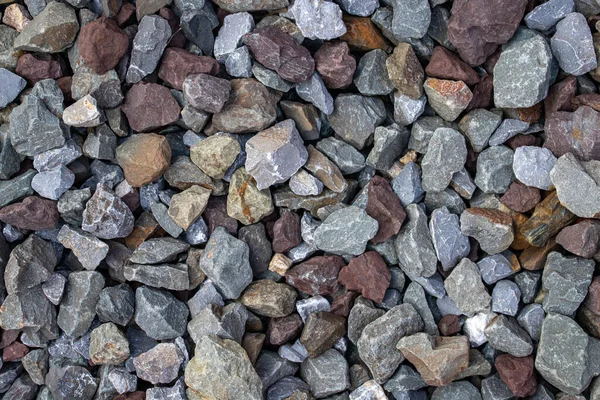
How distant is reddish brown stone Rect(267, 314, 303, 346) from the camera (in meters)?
1.99

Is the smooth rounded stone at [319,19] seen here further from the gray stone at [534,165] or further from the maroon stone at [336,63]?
the gray stone at [534,165]

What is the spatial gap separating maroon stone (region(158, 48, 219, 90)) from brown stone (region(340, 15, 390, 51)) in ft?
1.49

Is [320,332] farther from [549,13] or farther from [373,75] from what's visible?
[549,13]

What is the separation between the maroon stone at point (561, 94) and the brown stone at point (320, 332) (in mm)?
972

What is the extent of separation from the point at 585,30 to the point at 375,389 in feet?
4.22

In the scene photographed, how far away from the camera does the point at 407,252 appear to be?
76.7 inches

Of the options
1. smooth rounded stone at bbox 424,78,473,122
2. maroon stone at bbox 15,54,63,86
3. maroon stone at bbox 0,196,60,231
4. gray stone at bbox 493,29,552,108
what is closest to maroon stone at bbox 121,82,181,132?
maroon stone at bbox 15,54,63,86

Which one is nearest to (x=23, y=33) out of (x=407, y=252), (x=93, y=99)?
(x=93, y=99)

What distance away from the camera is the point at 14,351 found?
2.07 metres

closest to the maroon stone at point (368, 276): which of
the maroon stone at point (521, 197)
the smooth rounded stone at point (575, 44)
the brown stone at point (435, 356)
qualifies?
the brown stone at point (435, 356)

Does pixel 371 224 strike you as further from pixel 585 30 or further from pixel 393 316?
pixel 585 30

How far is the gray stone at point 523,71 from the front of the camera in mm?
1851

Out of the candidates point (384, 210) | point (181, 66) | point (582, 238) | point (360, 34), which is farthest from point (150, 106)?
point (582, 238)

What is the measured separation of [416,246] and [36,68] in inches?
55.6
